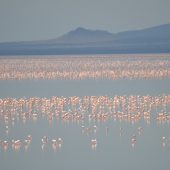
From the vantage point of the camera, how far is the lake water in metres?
11.4

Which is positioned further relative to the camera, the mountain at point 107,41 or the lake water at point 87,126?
the mountain at point 107,41

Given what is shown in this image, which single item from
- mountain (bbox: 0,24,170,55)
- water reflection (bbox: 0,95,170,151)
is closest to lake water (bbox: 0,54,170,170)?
water reflection (bbox: 0,95,170,151)

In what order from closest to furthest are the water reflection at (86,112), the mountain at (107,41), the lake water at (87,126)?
the lake water at (87,126)
the water reflection at (86,112)
the mountain at (107,41)

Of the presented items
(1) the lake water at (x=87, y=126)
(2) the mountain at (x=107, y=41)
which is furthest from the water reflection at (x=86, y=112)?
(2) the mountain at (x=107, y=41)

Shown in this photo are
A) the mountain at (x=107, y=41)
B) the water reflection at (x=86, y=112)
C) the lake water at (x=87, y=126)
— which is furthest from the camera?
the mountain at (x=107, y=41)

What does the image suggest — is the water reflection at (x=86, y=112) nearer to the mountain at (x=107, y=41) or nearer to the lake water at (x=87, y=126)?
the lake water at (x=87, y=126)

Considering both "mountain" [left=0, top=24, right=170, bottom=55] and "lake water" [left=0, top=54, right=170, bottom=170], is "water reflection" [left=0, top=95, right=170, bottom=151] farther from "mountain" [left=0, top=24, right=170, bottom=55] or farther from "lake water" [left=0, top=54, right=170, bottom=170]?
"mountain" [left=0, top=24, right=170, bottom=55]

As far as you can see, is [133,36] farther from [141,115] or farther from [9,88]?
[141,115]

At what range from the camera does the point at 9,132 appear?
13547 millimetres

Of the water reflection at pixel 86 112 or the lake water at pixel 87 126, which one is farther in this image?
the water reflection at pixel 86 112

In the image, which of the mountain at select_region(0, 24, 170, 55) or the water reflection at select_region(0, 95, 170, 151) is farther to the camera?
the mountain at select_region(0, 24, 170, 55)

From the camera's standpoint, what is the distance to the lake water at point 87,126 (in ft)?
37.5

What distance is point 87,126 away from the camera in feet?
45.1

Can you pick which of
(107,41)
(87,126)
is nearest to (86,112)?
(87,126)
